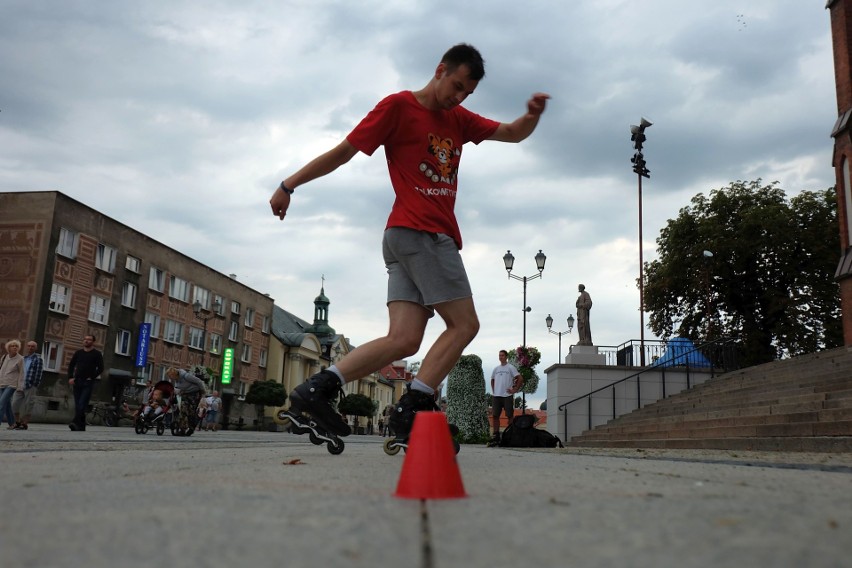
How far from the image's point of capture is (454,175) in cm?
456

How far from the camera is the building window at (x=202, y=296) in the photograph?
4593 centimetres

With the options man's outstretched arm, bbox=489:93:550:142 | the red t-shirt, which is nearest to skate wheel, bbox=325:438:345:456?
the red t-shirt

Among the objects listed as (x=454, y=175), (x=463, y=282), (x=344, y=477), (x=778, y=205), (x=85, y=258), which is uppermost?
(x=778, y=205)

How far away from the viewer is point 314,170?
440cm

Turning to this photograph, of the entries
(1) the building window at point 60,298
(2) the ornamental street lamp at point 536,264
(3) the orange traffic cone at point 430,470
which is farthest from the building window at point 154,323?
(3) the orange traffic cone at point 430,470

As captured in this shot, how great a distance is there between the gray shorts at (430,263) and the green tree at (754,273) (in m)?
30.4

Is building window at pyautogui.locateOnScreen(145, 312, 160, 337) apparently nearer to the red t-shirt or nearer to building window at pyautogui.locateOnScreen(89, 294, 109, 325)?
building window at pyautogui.locateOnScreen(89, 294, 109, 325)

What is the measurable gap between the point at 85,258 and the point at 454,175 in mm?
33707

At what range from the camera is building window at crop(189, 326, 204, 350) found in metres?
45.5

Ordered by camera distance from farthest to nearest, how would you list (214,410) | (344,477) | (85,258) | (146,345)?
(146,345) < (85,258) < (214,410) < (344,477)

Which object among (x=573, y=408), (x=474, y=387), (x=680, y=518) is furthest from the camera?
(x=573, y=408)

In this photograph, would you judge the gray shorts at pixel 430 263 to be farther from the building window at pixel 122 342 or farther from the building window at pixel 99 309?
the building window at pixel 122 342

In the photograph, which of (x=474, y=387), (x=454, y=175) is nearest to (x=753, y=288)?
(x=474, y=387)

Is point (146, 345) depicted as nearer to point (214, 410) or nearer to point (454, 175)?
point (214, 410)
